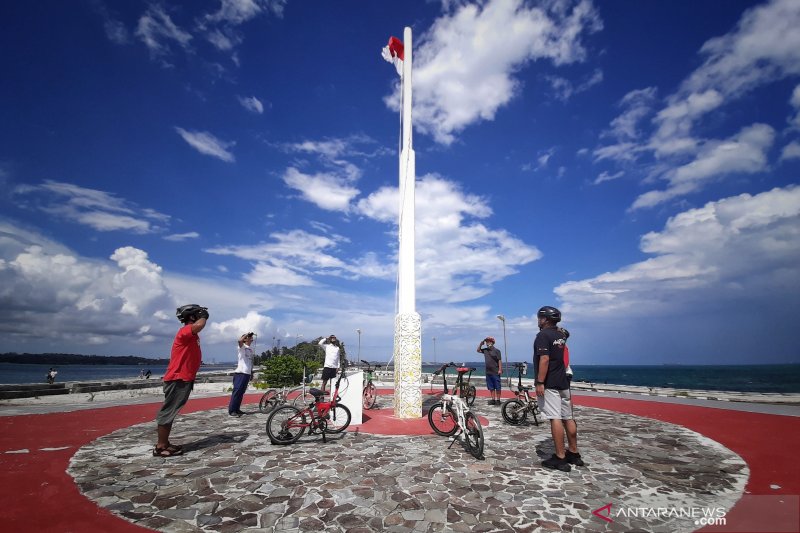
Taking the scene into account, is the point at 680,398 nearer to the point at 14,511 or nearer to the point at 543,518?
the point at 543,518

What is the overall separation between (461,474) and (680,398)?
14.5 meters

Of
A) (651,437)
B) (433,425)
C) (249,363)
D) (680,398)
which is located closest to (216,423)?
(249,363)

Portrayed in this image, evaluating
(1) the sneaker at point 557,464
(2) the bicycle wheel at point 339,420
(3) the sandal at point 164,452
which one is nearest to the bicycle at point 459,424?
(1) the sneaker at point 557,464

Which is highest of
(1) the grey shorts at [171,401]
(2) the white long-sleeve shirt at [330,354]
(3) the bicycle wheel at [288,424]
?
(2) the white long-sleeve shirt at [330,354]

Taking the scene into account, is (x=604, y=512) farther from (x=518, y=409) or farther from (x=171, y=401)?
(x=171, y=401)

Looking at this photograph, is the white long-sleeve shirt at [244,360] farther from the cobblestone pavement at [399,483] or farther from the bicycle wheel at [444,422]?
the bicycle wheel at [444,422]

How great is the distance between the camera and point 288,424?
6934mm

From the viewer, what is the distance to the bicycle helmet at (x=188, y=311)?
6.42 m

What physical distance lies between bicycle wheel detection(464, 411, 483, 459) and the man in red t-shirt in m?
5.15

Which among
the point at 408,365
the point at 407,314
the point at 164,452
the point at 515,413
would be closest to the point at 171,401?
the point at 164,452

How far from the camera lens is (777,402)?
1316 centimetres

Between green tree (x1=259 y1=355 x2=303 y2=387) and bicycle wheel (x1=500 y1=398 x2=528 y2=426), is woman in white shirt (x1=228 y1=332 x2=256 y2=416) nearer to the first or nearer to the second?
green tree (x1=259 y1=355 x2=303 y2=387)

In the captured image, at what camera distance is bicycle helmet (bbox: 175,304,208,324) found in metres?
6.42

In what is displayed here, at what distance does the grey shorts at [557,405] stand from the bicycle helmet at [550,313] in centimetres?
118
